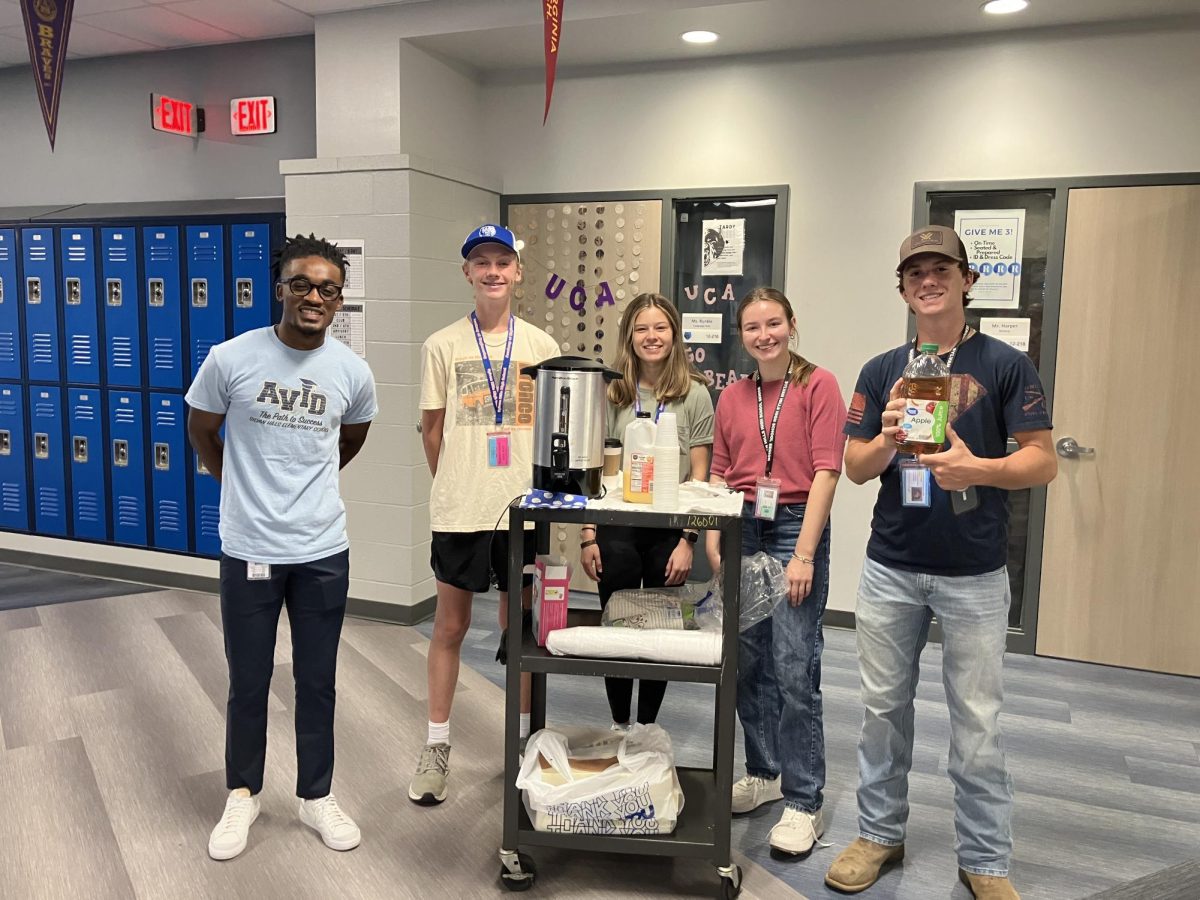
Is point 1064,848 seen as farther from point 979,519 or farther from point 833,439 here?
point 833,439

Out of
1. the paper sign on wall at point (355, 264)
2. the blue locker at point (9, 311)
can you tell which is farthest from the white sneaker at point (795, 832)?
the blue locker at point (9, 311)

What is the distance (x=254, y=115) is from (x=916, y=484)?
12.9 ft

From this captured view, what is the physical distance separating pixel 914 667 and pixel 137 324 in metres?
4.21

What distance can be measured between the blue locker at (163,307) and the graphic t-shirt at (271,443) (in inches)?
105

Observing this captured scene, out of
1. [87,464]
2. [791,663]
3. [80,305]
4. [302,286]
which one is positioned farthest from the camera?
[87,464]

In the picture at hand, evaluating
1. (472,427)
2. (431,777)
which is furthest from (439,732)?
(472,427)

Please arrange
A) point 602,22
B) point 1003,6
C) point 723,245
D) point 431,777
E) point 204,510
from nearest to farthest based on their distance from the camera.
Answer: point 431,777 < point 1003,6 < point 602,22 < point 723,245 < point 204,510

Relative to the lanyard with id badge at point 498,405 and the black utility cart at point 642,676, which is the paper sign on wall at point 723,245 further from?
the black utility cart at point 642,676

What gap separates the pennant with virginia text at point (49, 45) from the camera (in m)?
2.66

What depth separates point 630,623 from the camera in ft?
7.07

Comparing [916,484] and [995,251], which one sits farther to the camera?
[995,251]

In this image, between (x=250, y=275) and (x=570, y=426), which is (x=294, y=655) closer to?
(x=570, y=426)

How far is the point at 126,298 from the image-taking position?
465 centimetres

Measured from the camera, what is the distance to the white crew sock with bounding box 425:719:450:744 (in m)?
2.61
